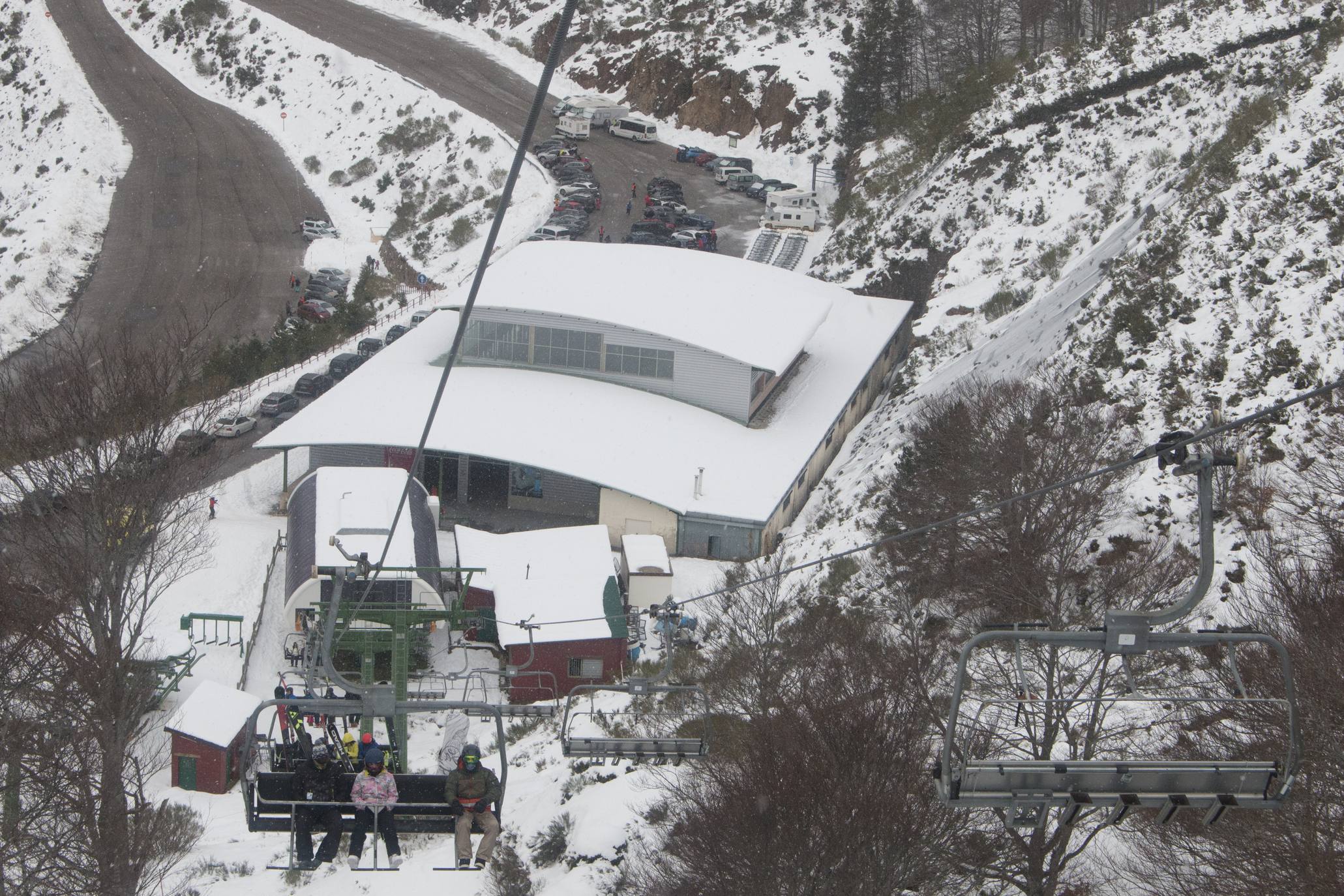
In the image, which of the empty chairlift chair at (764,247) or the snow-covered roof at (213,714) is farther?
the empty chairlift chair at (764,247)

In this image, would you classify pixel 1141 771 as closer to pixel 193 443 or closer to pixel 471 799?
pixel 471 799

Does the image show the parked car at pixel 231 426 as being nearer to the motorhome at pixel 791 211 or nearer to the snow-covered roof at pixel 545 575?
the snow-covered roof at pixel 545 575

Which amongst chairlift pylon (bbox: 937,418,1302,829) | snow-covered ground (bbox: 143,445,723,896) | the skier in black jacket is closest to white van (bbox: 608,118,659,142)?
snow-covered ground (bbox: 143,445,723,896)

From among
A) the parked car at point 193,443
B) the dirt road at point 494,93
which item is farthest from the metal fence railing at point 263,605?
the dirt road at point 494,93

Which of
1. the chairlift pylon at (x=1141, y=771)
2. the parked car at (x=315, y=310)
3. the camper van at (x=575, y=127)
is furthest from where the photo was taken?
the camper van at (x=575, y=127)

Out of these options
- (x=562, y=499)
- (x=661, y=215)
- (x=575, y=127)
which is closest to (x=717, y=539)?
(x=562, y=499)

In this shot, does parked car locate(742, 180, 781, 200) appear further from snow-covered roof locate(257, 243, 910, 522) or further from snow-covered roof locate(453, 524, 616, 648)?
snow-covered roof locate(453, 524, 616, 648)

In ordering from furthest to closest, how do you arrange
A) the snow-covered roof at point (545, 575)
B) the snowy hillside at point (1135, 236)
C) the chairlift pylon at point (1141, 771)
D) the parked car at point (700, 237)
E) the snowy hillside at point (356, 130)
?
the snowy hillside at point (356, 130) < the parked car at point (700, 237) < the snowy hillside at point (1135, 236) < the snow-covered roof at point (545, 575) < the chairlift pylon at point (1141, 771)
